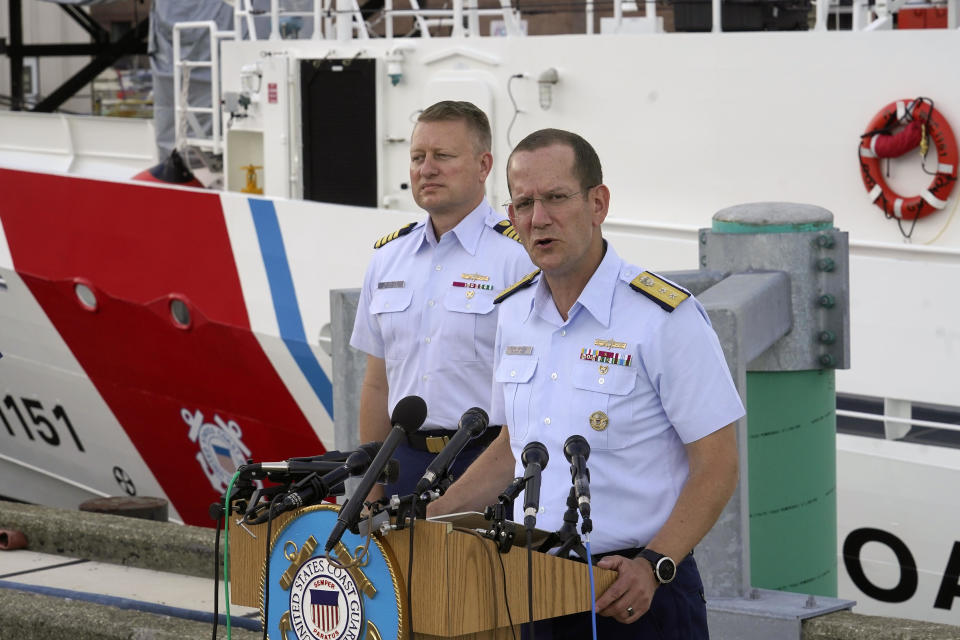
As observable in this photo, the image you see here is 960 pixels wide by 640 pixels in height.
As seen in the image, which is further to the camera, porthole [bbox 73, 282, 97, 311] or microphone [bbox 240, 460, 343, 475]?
porthole [bbox 73, 282, 97, 311]

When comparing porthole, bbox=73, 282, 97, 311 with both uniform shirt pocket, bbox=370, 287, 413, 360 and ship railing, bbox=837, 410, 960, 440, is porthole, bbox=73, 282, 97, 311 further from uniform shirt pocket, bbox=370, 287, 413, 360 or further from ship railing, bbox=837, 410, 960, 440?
uniform shirt pocket, bbox=370, 287, 413, 360

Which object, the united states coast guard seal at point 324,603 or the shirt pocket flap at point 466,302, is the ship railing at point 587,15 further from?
the united states coast guard seal at point 324,603

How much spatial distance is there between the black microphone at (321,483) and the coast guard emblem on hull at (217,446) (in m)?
5.24

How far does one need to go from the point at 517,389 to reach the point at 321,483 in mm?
387

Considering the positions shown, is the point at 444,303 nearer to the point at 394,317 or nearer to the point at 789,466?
the point at 394,317

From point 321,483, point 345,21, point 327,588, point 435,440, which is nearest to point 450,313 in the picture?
point 435,440

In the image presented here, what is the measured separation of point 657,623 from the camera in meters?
2.15

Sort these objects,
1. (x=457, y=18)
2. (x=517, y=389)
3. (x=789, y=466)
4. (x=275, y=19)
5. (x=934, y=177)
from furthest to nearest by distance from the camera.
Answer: (x=275, y=19)
(x=457, y=18)
(x=934, y=177)
(x=789, y=466)
(x=517, y=389)

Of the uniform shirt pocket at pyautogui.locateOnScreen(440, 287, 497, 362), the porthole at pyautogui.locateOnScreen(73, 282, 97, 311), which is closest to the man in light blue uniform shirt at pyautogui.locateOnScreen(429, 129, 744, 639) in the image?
the uniform shirt pocket at pyautogui.locateOnScreen(440, 287, 497, 362)

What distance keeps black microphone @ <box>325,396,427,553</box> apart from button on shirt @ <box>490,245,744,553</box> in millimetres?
280

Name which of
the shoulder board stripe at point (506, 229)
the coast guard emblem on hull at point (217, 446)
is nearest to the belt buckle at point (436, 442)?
the shoulder board stripe at point (506, 229)

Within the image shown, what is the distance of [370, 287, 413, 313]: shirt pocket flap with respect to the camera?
3123mm

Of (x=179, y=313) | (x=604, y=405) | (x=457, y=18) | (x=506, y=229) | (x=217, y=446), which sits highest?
(x=457, y=18)

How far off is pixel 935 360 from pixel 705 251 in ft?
6.27
